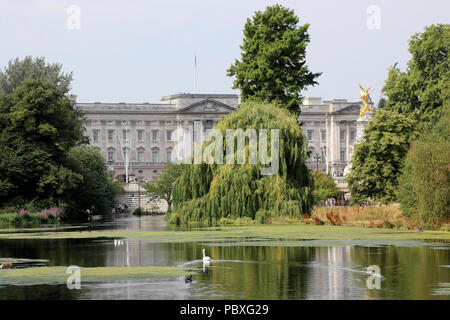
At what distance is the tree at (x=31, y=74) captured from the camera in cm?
8225

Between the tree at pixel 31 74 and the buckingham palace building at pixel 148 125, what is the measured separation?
3099 inches

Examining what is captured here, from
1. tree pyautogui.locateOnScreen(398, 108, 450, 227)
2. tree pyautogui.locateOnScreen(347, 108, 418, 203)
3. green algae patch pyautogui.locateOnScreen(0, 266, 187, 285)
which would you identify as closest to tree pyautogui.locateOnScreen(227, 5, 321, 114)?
tree pyautogui.locateOnScreen(347, 108, 418, 203)

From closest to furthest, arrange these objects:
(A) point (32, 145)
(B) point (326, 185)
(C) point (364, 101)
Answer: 1. (A) point (32, 145)
2. (B) point (326, 185)
3. (C) point (364, 101)

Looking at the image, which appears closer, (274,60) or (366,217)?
(366,217)

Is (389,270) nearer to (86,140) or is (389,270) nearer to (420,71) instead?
(420,71)

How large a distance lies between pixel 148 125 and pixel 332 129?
36.9 meters

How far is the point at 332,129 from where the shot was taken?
571 feet

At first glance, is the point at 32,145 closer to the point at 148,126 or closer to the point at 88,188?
the point at 88,188

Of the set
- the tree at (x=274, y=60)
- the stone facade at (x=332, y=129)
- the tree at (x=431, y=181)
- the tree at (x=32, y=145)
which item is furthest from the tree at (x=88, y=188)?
the stone facade at (x=332, y=129)

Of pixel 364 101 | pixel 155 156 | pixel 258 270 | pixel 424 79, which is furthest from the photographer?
pixel 155 156

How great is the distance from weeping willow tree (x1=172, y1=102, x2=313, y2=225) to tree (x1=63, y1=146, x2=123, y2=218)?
18.4 meters

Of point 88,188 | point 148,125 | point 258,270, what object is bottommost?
point 258,270

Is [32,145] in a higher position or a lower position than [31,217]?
higher

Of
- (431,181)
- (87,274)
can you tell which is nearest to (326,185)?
(431,181)
